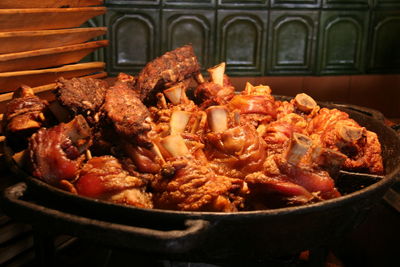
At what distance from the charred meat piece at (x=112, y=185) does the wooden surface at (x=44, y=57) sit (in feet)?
2.95

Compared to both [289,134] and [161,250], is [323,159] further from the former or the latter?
[161,250]

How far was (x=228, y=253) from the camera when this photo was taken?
138 cm

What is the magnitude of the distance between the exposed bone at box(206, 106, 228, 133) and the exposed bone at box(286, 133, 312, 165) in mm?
314

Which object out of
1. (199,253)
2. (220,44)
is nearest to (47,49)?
(199,253)

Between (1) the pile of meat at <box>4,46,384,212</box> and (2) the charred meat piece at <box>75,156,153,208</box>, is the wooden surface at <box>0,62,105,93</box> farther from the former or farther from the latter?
(2) the charred meat piece at <box>75,156,153,208</box>

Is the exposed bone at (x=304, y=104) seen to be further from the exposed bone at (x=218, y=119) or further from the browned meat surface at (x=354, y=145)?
the exposed bone at (x=218, y=119)

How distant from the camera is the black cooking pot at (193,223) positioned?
47.3 inches

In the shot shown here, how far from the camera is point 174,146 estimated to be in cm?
164

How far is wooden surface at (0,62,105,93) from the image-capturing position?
2111 millimetres

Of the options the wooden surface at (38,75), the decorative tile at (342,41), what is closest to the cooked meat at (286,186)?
the wooden surface at (38,75)

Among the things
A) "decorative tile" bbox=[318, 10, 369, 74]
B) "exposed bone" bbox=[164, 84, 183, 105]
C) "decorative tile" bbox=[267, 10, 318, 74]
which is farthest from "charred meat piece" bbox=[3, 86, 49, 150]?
"decorative tile" bbox=[318, 10, 369, 74]

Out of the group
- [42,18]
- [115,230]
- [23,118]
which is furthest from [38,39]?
[115,230]

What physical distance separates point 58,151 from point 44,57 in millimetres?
1098

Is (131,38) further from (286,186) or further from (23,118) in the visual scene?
(286,186)
